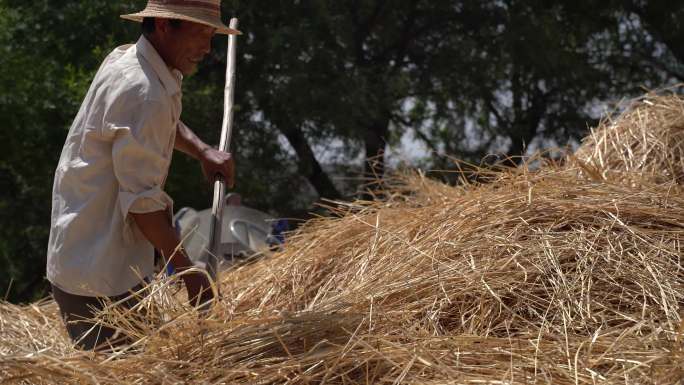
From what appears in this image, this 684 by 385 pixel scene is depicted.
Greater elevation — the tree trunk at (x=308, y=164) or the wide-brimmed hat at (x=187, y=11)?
the wide-brimmed hat at (x=187, y=11)

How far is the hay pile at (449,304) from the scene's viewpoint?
6.43 feet

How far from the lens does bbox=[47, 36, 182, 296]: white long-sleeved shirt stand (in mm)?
2230

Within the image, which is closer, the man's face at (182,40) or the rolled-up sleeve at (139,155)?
the rolled-up sleeve at (139,155)

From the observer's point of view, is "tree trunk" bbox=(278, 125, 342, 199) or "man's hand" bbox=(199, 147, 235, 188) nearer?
"man's hand" bbox=(199, 147, 235, 188)

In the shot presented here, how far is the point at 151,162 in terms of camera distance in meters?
2.26

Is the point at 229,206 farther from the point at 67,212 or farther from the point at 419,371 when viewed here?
the point at 419,371

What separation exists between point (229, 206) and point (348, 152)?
3.50 metres

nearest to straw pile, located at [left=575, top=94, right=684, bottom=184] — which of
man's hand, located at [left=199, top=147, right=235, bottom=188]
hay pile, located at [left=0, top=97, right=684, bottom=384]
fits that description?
hay pile, located at [left=0, top=97, right=684, bottom=384]

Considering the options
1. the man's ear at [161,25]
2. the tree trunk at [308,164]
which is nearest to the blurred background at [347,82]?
the tree trunk at [308,164]

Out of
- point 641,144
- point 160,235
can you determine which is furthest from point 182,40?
→ point 641,144

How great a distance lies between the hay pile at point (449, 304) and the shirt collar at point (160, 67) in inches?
18.5

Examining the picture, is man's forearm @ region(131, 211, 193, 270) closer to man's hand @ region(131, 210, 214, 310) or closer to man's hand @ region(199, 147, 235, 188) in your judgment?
man's hand @ region(131, 210, 214, 310)

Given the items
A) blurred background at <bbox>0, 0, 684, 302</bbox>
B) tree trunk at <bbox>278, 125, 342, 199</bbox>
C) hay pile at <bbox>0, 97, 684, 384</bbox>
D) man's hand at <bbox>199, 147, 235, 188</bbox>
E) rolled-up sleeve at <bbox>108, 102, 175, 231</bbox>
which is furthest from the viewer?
tree trunk at <bbox>278, 125, 342, 199</bbox>

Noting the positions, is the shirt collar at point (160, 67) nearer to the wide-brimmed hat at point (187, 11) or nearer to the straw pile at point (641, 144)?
the wide-brimmed hat at point (187, 11)
